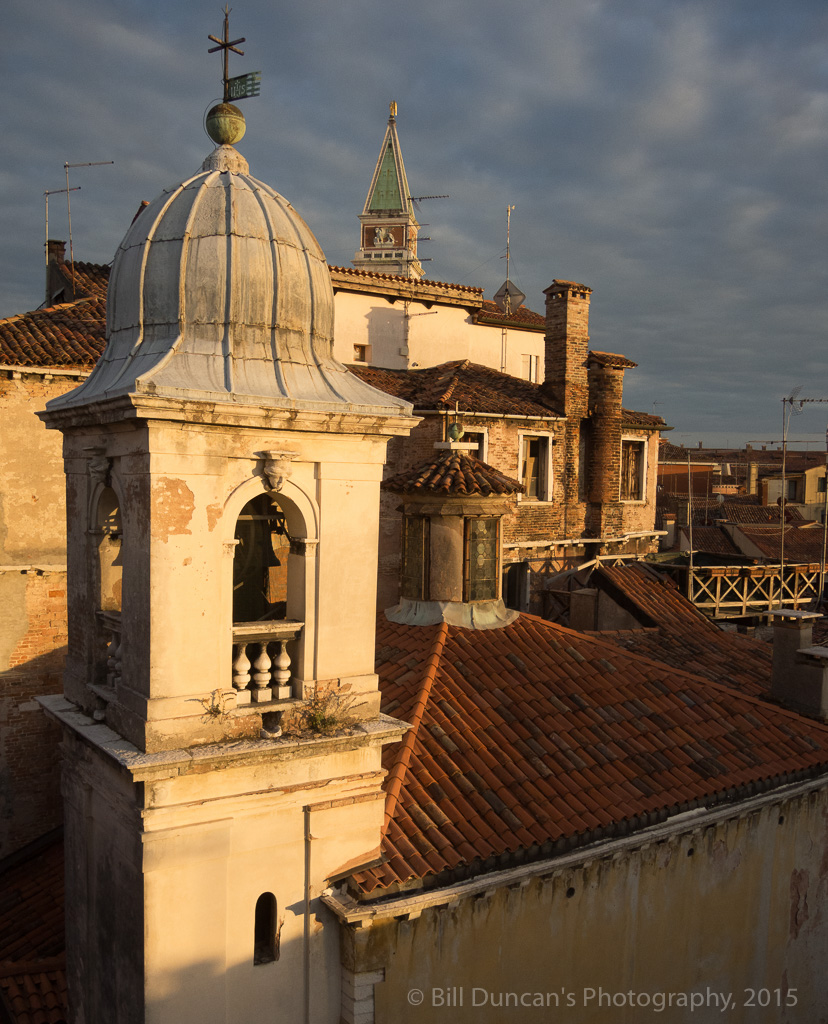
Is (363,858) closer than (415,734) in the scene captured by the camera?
Yes

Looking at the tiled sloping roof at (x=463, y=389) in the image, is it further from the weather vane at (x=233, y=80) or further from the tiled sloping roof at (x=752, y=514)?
the tiled sloping roof at (x=752, y=514)

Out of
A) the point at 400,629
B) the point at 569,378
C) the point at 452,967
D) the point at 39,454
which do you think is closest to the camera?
the point at 452,967

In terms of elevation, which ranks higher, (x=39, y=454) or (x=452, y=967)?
(x=39, y=454)

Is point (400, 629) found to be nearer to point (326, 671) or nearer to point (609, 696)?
point (609, 696)

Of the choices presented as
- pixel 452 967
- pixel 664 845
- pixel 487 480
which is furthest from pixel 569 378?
pixel 452 967

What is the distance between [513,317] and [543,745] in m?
24.6

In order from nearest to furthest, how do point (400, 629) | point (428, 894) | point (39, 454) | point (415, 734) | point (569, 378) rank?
point (428, 894), point (415, 734), point (400, 629), point (39, 454), point (569, 378)

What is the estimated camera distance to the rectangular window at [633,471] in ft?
89.5

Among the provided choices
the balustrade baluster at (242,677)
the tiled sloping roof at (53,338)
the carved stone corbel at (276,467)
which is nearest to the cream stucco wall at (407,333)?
the tiled sloping roof at (53,338)

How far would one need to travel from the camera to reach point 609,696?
33.5 ft

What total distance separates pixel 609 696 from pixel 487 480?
3180mm

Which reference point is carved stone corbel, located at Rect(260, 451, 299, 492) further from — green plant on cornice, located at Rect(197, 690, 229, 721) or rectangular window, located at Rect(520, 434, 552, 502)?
rectangular window, located at Rect(520, 434, 552, 502)

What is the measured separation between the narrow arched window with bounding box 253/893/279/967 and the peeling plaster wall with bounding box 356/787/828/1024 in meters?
0.63

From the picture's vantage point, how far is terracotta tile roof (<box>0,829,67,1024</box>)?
9078 millimetres
